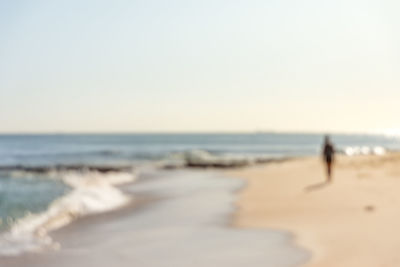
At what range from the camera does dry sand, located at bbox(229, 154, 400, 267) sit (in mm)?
10186

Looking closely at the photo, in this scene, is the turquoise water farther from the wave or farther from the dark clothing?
the dark clothing

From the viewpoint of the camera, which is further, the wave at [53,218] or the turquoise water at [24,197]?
the turquoise water at [24,197]

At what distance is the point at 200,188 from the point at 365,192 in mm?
10519

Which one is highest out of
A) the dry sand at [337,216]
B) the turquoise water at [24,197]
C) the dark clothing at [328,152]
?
the dark clothing at [328,152]

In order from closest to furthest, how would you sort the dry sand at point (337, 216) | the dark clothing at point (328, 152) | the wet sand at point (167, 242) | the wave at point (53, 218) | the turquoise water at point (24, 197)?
Result: 1. the dry sand at point (337, 216)
2. the wet sand at point (167, 242)
3. the wave at point (53, 218)
4. the turquoise water at point (24, 197)
5. the dark clothing at point (328, 152)

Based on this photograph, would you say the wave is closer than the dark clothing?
Yes

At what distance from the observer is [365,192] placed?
19.2 meters

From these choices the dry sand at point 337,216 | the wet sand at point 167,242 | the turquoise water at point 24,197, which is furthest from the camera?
the turquoise water at point 24,197

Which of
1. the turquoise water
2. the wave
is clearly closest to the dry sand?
the wave

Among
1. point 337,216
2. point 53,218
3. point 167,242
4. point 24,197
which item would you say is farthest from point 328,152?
point 24,197

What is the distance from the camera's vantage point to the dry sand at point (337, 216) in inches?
401

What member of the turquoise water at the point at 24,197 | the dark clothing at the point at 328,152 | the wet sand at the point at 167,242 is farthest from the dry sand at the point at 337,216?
the turquoise water at the point at 24,197

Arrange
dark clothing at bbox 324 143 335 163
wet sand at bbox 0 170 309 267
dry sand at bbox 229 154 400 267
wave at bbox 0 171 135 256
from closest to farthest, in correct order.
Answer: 1. dry sand at bbox 229 154 400 267
2. wet sand at bbox 0 170 309 267
3. wave at bbox 0 171 135 256
4. dark clothing at bbox 324 143 335 163

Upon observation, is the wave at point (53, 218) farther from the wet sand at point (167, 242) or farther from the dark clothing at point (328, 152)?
the dark clothing at point (328, 152)
